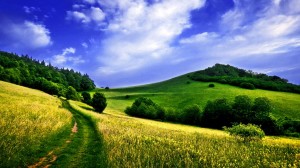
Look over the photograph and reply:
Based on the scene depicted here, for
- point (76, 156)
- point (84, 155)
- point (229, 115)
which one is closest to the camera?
point (76, 156)

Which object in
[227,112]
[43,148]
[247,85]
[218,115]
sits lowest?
[43,148]

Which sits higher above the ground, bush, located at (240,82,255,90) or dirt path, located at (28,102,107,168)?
bush, located at (240,82,255,90)

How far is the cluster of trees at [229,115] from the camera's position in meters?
80.2

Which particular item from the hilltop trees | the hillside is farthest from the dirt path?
the hilltop trees

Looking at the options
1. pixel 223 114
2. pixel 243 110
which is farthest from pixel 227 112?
pixel 243 110

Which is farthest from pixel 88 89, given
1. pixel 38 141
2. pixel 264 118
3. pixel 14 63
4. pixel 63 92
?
pixel 38 141

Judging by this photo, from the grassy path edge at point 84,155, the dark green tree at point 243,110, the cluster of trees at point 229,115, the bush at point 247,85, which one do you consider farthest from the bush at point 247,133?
the bush at point 247,85

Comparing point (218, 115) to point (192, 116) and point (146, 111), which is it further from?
point (146, 111)

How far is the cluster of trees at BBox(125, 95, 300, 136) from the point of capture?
263 feet

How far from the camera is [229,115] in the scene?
88.9m

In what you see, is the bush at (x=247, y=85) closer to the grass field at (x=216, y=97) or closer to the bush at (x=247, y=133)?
the grass field at (x=216, y=97)

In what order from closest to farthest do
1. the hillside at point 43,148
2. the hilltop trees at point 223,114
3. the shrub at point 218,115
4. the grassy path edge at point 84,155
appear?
the hillside at point 43,148 → the grassy path edge at point 84,155 → the hilltop trees at point 223,114 → the shrub at point 218,115

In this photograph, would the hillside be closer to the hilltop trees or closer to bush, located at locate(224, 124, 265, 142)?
bush, located at locate(224, 124, 265, 142)

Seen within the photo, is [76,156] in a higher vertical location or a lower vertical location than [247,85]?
lower
